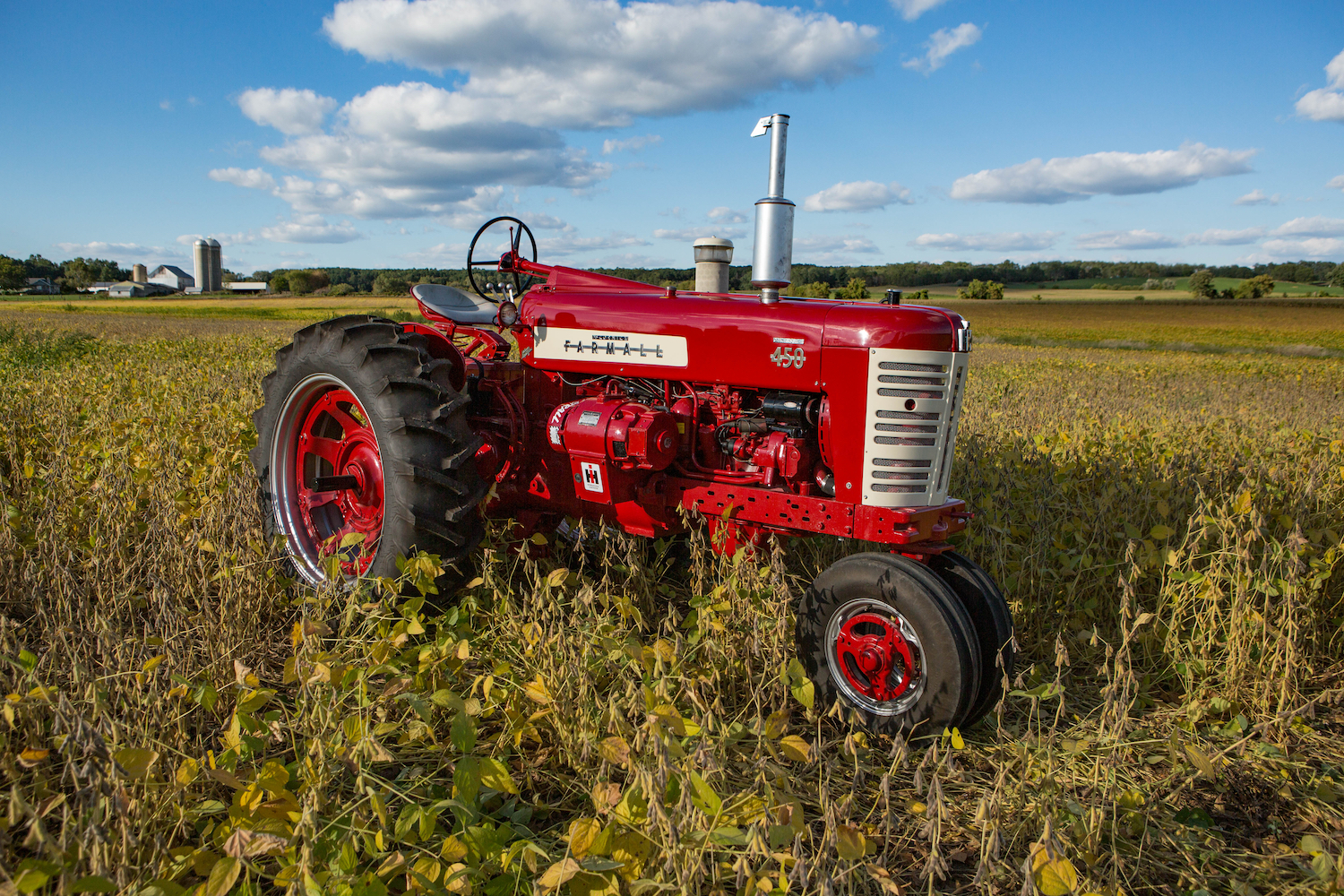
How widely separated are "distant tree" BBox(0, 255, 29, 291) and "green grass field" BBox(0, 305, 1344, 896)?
3080 inches

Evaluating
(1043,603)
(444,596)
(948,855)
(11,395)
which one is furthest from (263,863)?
(11,395)

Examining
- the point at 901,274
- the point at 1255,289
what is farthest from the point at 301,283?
the point at 1255,289

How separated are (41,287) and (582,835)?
87.9 m

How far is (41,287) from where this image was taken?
224ft

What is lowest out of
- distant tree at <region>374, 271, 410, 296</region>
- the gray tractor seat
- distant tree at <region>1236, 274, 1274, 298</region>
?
the gray tractor seat

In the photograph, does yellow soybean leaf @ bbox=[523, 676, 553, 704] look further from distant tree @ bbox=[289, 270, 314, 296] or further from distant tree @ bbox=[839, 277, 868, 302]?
distant tree @ bbox=[289, 270, 314, 296]

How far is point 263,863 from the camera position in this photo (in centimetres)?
182

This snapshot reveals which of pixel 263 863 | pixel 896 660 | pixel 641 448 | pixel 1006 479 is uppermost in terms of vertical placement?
pixel 641 448

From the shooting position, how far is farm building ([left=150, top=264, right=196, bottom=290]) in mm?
80125

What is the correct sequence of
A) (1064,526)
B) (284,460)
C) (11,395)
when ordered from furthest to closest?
(11,395)
(1064,526)
(284,460)

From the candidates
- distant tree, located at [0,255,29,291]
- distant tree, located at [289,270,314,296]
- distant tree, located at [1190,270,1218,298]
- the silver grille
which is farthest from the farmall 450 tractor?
distant tree, located at [0,255,29,291]

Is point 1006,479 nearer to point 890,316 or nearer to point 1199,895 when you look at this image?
point 890,316

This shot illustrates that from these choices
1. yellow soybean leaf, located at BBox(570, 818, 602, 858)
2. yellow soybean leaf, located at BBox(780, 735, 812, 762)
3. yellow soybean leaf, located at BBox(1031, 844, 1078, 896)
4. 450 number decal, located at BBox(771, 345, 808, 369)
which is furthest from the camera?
450 number decal, located at BBox(771, 345, 808, 369)

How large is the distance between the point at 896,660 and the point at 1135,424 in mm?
4694
